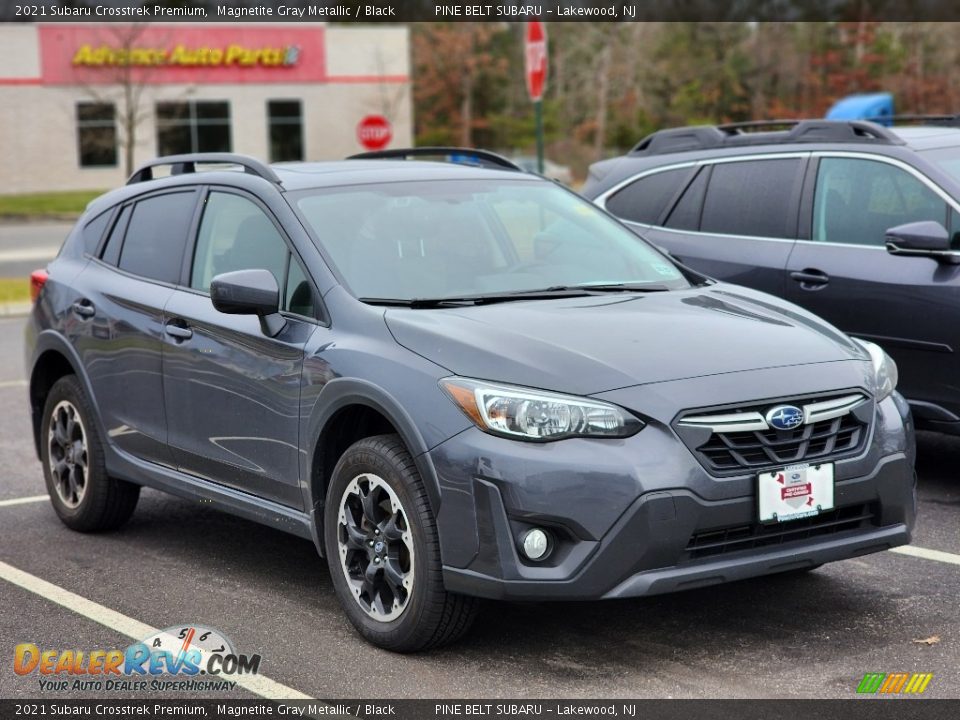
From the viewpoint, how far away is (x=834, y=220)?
293 inches

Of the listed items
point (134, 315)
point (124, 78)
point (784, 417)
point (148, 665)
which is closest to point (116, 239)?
point (134, 315)

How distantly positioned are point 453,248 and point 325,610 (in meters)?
1.46

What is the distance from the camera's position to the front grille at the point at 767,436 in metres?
4.40

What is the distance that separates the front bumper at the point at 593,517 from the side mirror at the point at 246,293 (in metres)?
1.09

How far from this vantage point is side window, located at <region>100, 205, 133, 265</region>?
22.0 ft

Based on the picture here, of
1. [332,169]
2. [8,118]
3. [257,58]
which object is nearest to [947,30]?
[257,58]

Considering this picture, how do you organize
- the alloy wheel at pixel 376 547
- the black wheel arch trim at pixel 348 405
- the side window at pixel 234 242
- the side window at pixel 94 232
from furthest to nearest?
1. the side window at pixel 94 232
2. the side window at pixel 234 242
3. the alloy wheel at pixel 376 547
4. the black wheel arch trim at pixel 348 405

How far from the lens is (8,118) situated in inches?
1940

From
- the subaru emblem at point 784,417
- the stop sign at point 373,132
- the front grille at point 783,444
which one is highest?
the stop sign at point 373,132

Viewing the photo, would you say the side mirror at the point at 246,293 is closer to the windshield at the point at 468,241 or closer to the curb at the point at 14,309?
the windshield at the point at 468,241

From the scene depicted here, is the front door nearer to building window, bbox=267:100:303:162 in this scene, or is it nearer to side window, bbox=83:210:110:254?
side window, bbox=83:210:110:254

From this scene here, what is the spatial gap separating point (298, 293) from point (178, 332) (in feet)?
2.49

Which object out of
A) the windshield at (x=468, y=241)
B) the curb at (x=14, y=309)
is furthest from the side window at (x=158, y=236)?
the curb at (x=14, y=309)

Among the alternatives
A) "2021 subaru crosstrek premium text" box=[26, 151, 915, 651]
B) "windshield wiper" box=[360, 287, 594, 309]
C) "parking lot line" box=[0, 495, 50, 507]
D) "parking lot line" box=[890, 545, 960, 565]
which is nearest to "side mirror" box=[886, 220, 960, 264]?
"2021 subaru crosstrek premium text" box=[26, 151, 915, 651]
